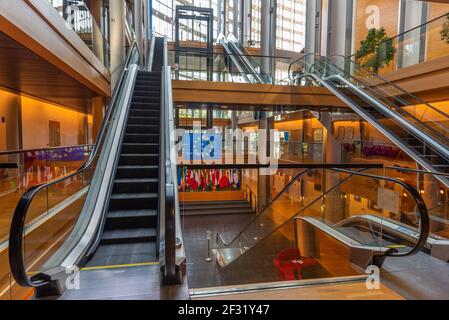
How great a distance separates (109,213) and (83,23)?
15.5ft

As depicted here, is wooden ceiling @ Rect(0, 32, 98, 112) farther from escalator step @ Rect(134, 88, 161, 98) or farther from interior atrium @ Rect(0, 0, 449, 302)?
escalator step @ Rect(134, 88, 161, 98)

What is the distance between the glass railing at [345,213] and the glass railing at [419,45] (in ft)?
11.3

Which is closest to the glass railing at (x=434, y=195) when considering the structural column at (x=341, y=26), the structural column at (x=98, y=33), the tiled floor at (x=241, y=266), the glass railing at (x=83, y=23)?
the tiled floor at (x=241, y=266)

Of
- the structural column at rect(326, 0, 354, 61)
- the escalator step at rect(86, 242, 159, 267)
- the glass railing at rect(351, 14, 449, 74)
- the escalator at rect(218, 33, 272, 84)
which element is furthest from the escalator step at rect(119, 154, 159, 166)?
the structural column at rect(326, 0, 354, 61)

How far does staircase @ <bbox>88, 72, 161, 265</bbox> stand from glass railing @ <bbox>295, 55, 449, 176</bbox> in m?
4.70

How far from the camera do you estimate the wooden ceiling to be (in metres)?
4.38

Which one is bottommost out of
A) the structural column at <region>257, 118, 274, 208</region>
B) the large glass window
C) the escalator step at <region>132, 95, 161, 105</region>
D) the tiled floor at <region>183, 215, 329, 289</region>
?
the tiled floor at <region>183, 215, 329, 289</region>

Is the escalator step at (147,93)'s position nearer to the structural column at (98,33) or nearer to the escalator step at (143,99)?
the escalator step at (143,99)

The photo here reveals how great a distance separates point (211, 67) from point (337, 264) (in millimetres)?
7455

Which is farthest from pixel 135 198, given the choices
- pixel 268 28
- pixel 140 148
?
pixel 268 28

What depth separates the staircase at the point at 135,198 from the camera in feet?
10.7

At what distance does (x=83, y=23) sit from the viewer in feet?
21.1
